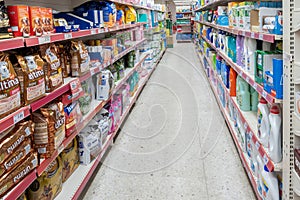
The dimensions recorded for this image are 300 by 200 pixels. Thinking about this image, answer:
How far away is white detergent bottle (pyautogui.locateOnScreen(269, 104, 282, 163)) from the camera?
1.76m

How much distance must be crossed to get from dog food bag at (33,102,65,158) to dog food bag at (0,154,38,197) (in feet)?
0.39

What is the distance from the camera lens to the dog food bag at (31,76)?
1574 millimetres

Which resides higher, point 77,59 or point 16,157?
point 77,59

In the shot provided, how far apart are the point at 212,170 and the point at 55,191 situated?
1361 mm

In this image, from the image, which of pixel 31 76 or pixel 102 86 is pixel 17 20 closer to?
pixel 31 76

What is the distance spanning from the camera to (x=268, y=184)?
1.87 meters

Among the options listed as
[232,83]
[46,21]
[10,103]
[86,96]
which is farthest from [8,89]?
[232,83]

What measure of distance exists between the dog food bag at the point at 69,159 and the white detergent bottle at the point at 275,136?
1401mm

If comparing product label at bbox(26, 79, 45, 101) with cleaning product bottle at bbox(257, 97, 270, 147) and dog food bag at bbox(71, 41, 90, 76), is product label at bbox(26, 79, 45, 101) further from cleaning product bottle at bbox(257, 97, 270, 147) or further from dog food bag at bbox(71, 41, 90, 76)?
cleaning product bottle at bbox(257, 97, 270, 147)

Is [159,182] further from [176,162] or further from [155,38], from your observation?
[155,38]

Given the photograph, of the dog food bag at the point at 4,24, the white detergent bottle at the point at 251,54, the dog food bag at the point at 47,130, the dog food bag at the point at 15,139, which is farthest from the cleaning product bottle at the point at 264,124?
the dog food bag at the point at 4,24

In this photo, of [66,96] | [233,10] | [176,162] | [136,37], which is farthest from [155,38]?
[66,96]

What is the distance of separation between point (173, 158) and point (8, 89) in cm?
193

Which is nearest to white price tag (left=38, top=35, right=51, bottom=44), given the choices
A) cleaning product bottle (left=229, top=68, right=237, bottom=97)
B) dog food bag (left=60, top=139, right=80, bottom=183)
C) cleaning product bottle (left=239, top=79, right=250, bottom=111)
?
dog food bag (left=60, top=139, right=80, bottom=183)
